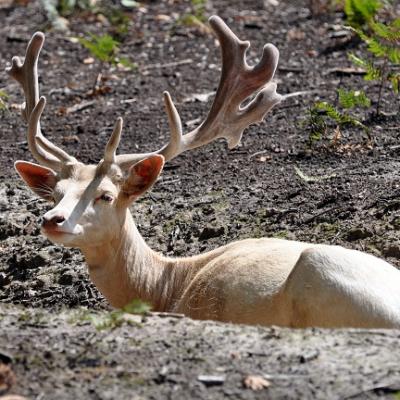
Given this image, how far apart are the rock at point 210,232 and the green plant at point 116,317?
316 cm

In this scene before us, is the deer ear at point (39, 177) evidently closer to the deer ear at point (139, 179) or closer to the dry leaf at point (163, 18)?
the deer ear at point (139, 179)

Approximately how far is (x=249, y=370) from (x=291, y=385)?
26cm

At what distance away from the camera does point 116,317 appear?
6.16 m

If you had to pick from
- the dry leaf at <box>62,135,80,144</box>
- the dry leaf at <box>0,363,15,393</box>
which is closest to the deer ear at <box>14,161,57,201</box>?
the dry leaf at <box>0,363,15,393</box>

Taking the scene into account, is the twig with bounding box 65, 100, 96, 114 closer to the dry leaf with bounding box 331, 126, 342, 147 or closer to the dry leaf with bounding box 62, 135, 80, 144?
the dry leaf with bounding box 62, 135, 80, 144

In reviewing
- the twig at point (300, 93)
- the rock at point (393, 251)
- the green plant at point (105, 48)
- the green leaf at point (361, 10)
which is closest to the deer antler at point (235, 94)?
the rock at point (393, 251)

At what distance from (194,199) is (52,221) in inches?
110

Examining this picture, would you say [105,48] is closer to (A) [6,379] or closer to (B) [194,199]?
(B) [194,199]

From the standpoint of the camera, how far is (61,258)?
9.49 m

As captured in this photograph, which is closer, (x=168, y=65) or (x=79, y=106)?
(x=79, y=106)

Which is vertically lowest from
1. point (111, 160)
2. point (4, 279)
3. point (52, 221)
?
point (4, 279)

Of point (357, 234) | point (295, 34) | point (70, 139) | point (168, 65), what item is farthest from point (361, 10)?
point (357, 234)

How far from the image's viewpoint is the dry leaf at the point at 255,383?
17.5ft

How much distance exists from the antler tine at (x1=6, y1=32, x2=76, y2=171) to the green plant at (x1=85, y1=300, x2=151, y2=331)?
2.27m
